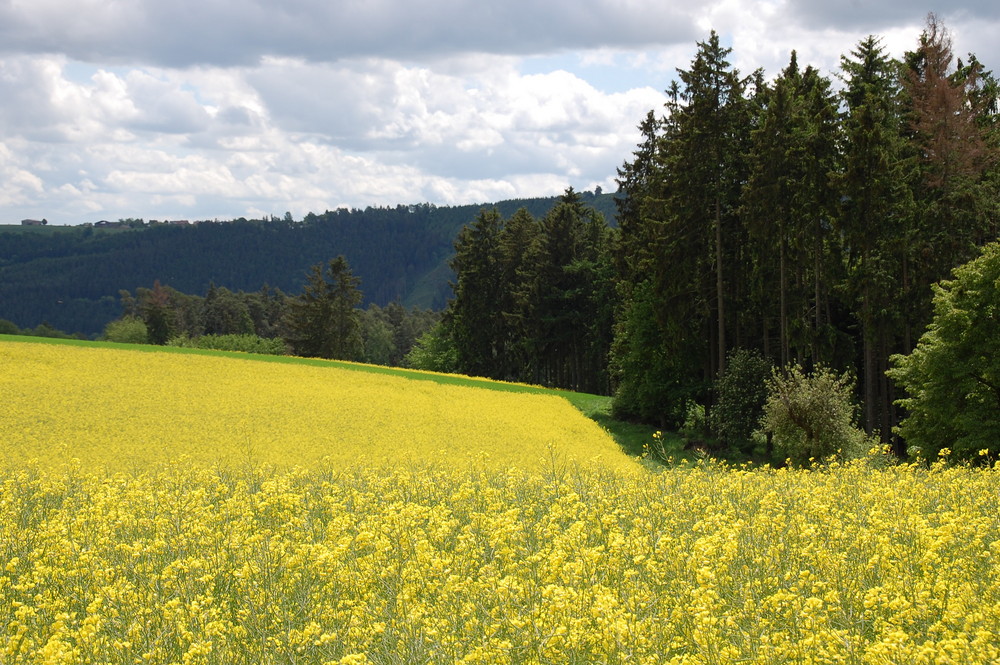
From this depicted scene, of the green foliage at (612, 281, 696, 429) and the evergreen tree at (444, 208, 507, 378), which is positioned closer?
the green foliage at (612, 281, 696, 429)

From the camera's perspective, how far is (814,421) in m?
25.2

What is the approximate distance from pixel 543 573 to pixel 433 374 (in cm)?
3686

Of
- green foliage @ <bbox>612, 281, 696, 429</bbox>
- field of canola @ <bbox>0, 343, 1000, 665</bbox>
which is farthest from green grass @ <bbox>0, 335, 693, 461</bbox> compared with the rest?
field of canola @ <bbox>0, 343, 1000, 665</bbox>

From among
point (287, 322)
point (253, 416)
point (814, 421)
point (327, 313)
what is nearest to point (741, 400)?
point (814, 421)

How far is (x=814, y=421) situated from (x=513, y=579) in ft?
74.0

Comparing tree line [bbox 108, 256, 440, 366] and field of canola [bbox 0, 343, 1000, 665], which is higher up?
tree line [bbox 108, 256, 440, 366]

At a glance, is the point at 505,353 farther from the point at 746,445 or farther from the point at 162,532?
the point at 162,532

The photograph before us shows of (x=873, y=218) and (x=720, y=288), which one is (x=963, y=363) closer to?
(x=873, y=218)

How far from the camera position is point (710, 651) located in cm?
412

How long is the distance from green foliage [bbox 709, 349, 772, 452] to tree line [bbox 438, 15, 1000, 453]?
1.36 meters

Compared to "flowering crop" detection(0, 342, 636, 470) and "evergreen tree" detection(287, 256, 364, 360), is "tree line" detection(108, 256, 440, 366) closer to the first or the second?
"evergreen tree" detection(287, 256, 364, 360)

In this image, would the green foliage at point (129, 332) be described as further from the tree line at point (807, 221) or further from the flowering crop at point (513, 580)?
the flowering crop at point (513, 580)

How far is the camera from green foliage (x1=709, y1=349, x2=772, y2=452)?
104ft

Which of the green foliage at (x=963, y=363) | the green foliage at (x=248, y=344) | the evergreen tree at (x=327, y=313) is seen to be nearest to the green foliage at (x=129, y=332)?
the green foliage at (x=248, y=344)
